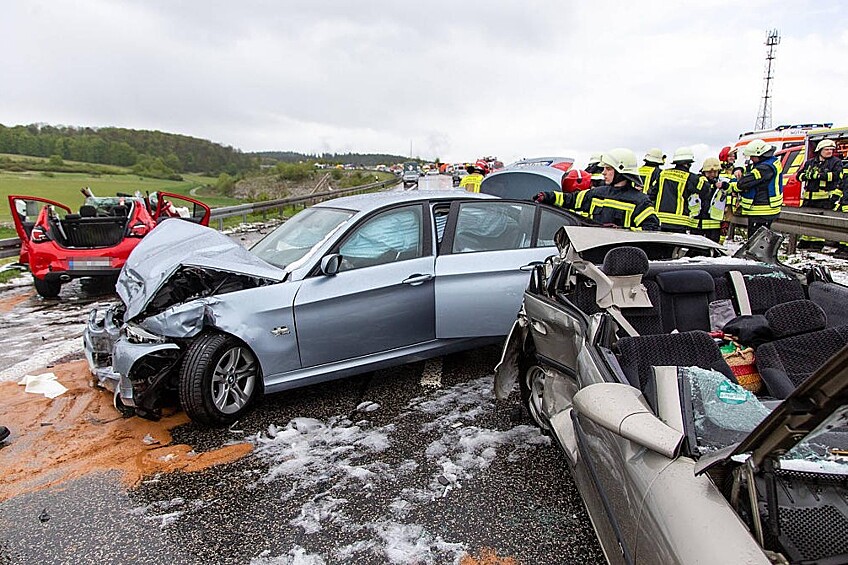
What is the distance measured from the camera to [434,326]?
4102mm

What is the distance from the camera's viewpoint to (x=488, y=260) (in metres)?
4.25

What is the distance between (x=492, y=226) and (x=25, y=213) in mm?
6479

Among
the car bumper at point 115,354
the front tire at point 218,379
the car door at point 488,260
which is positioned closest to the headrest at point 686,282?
the car door at point 488,260

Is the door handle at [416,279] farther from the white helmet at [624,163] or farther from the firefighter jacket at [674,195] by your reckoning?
the firefighter jacket at [674,195]

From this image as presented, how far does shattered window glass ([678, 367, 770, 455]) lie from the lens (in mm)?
1745

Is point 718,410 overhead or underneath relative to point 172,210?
underneath

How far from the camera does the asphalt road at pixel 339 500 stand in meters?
2.42

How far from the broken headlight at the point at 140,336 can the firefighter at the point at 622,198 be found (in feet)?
13.2

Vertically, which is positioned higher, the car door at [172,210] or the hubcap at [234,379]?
the car door at [172,210]

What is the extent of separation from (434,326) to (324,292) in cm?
90

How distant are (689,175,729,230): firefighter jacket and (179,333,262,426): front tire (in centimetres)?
547

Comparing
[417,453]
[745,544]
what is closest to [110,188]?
[417,453]

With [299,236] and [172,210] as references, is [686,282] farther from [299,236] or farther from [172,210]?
[172,210]

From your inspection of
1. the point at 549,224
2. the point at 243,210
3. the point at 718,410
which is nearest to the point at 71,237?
the point at 549,224
